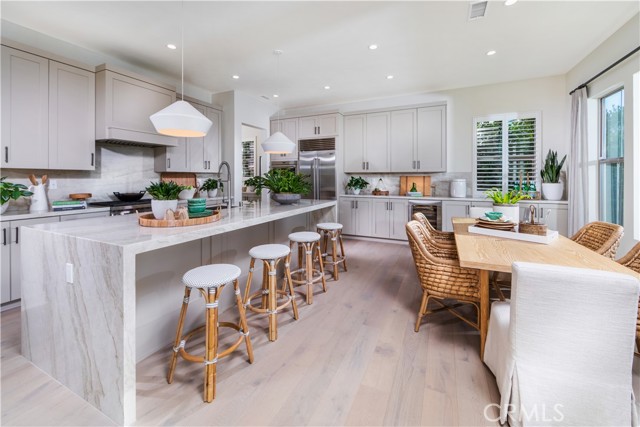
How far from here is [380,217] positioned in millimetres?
5605

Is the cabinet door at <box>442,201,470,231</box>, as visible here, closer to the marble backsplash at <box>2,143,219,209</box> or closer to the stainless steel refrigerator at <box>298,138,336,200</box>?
the stainless steel refrigerator at <box>298,138,336,200</box>

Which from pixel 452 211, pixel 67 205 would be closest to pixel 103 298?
pixel 67 205

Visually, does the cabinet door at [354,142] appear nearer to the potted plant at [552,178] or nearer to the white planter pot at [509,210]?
the potted plant at [552,178]

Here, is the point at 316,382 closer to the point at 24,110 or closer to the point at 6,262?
the point at 6,262

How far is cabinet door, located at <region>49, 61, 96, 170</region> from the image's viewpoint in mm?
3150

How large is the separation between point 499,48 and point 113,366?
488 centimetres

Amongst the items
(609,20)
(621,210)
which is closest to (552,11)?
(609,20)

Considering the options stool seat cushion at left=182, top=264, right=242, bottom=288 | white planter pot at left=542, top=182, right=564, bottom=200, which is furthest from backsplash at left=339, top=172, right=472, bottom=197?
stool seat cushion at left=182, top=264, right=242, bottom=288

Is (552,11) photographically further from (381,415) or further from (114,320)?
(114,320)

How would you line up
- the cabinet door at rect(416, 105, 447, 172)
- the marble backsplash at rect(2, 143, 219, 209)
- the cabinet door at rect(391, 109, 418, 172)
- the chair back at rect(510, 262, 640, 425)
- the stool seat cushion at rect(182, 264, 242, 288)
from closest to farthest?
the chair back at rect(510, 262, 640, 425) < the stool seat cushion at rect(182, 264, 242, 288) < the marble backsplash at rect(2, 143, 219, 209) < the cabinet door at rect(416, 105, 447, 172) < the cabinet door at rect(391, 109, 418, 172)

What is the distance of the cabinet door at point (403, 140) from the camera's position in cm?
546

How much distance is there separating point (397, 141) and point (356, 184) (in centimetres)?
115

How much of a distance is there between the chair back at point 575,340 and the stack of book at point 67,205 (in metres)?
4.11

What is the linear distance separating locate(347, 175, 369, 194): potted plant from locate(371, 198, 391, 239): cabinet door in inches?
19.5
